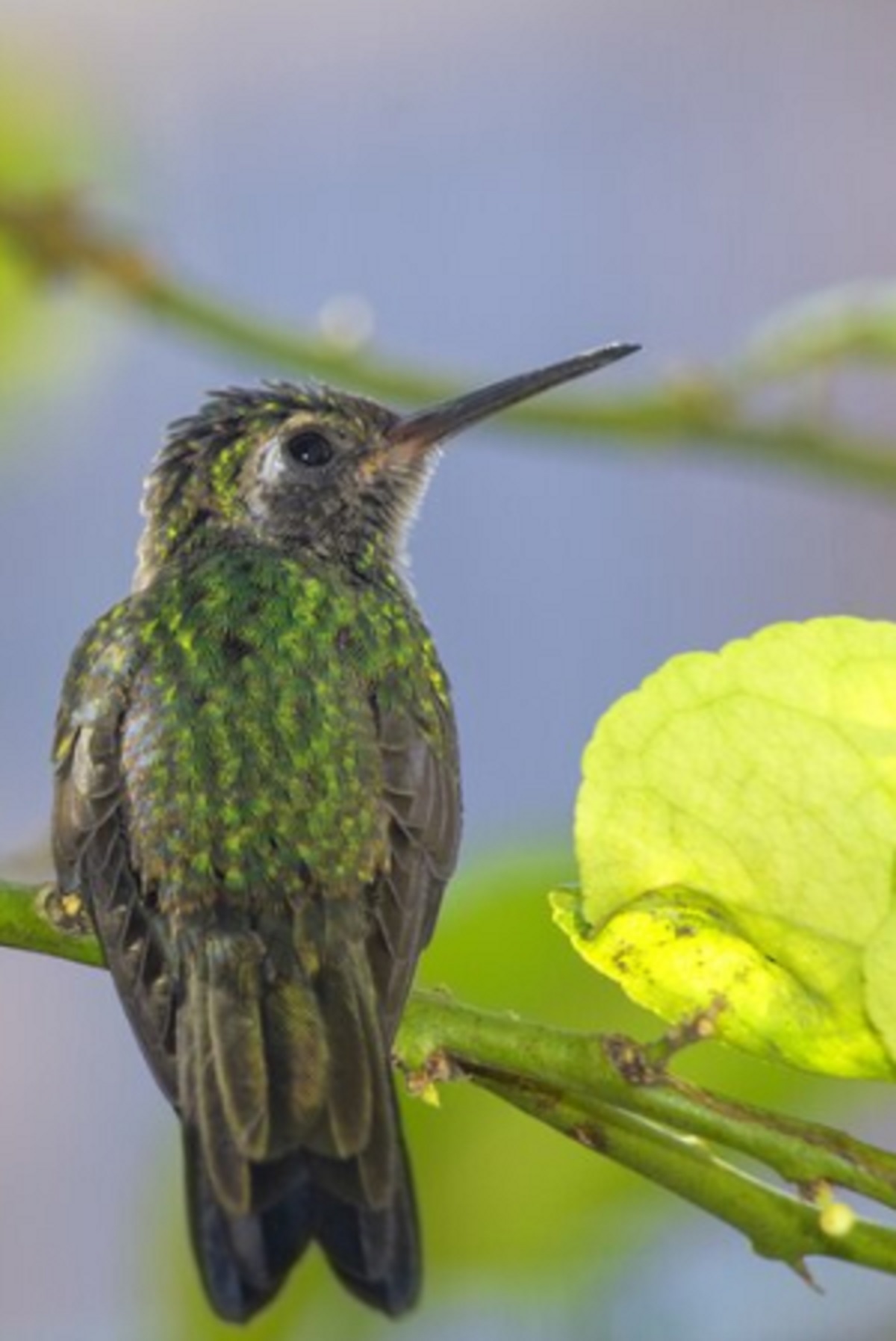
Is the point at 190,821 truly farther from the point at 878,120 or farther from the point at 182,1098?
the point at 878,120

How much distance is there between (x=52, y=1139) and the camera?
15.4 feet

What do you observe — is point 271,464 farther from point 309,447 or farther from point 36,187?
point 36,187

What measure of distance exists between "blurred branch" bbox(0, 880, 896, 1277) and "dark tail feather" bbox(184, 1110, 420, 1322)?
0.13 metres

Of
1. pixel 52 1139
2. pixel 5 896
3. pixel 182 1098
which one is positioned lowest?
pixel 52 1139

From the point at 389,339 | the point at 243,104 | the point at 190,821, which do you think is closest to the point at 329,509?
the point at 190,821

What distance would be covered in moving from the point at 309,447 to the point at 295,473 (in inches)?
2.5

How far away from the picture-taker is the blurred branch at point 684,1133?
4.10ft

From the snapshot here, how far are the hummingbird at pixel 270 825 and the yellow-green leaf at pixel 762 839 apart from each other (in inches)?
10.2

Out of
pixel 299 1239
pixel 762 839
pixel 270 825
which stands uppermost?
pixel 762 839

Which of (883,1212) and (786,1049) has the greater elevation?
(786,1049)

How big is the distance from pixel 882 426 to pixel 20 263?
2.67 metres

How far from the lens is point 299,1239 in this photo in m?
1.50

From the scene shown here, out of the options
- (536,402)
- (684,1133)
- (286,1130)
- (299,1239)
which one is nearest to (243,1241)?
(299,1239)

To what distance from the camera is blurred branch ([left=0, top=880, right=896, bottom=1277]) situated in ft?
4.10
